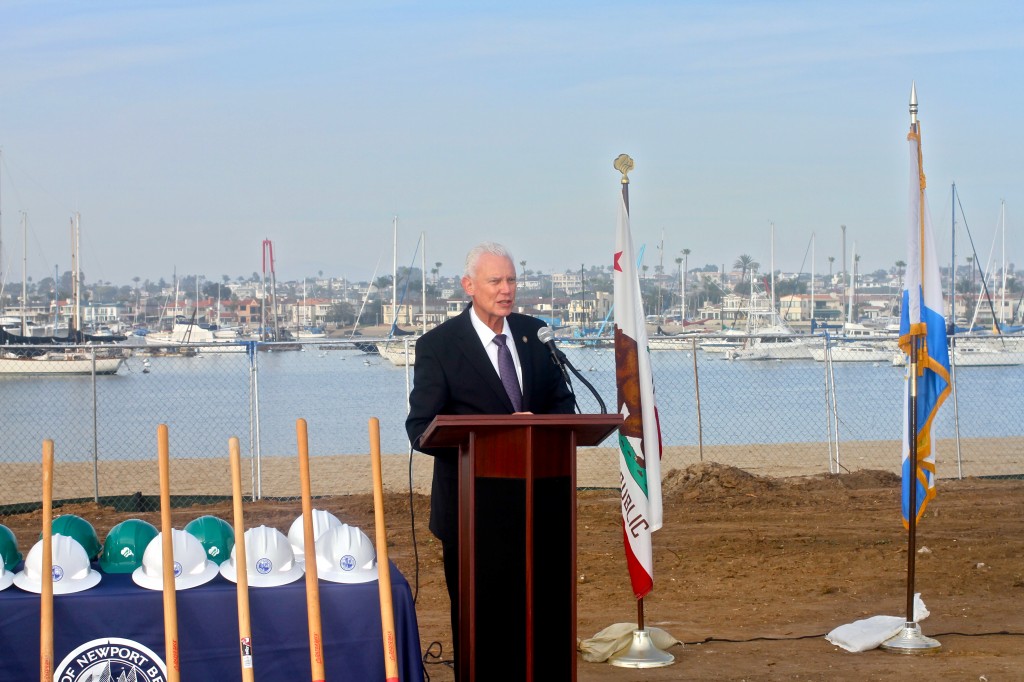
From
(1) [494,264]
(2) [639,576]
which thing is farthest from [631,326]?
(1) [494,264]

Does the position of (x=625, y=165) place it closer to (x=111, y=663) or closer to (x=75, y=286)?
(x=111, y=663)

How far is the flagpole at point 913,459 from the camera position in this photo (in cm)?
635

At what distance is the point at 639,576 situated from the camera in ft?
20.4

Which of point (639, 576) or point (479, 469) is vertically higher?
point (479, 469)

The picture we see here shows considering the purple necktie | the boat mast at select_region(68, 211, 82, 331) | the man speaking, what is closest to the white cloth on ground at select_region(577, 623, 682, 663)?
the man speaking

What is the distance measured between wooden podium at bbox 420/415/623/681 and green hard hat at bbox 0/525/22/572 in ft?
4.93

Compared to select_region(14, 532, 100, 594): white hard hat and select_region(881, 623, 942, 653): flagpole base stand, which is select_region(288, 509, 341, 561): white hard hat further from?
select_region(881, 623, 942, 653): flagpole base stand

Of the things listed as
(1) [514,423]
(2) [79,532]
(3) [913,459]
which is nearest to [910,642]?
(3) [913,459]

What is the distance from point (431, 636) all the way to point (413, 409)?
9.19ft

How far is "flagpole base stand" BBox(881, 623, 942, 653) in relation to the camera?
6.40 metres

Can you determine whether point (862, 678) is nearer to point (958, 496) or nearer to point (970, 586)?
point (970, 586)

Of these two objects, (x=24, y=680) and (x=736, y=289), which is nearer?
(x=24, y=680)

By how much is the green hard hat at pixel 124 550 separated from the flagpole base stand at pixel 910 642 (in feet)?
14.0

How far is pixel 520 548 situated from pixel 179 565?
3.80 ft
